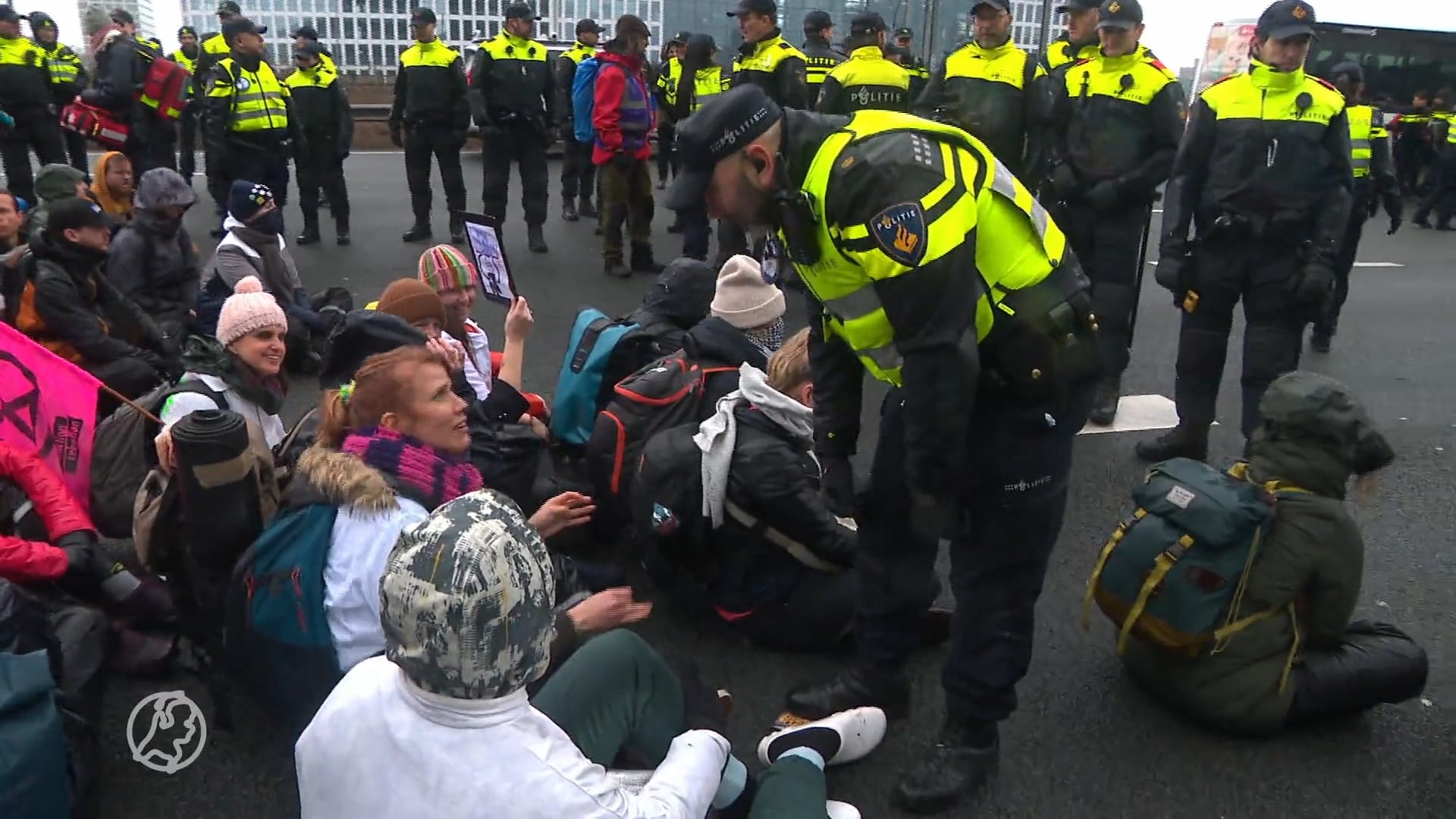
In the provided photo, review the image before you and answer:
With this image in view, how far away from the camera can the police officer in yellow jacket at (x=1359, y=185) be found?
7.04 meters

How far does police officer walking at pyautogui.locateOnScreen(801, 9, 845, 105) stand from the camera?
8.59m

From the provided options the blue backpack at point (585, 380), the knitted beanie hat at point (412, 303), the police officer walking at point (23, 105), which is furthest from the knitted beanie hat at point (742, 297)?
the police officer walking at point (23, 105)

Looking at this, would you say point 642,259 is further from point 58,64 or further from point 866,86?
point 58,64

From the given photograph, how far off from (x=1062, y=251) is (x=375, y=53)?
316 feet

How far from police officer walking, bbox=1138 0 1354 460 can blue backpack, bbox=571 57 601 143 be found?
522 centimetres

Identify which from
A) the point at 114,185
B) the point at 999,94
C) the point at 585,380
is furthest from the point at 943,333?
the point at 114,185

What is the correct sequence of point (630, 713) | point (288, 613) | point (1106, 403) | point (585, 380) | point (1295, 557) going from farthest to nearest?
point (1106, 403)
point (585, 380)
point (1295, 557)
point (288, 613)
point (630, 713)

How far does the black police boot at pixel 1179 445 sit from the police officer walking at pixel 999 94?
1947mm

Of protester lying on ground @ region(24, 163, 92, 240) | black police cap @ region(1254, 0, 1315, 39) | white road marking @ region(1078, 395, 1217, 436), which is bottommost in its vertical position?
white road marking @ region(1078, 395, 1217, 436)

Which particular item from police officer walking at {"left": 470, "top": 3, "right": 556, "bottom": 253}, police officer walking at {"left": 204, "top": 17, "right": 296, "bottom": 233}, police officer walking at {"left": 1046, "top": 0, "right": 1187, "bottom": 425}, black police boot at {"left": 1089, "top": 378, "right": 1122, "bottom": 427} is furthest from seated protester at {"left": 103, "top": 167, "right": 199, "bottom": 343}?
black police boot at {"left": 1089, "top": 378, "right": 1122, "bottom": 427}

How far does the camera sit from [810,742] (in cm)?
253

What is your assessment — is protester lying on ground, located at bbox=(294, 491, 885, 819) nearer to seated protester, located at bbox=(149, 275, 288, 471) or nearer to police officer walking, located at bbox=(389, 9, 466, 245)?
seated protester, located at bbox=(149, 275, 288, 471)

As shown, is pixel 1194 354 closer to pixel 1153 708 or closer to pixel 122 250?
pixel 1153 708

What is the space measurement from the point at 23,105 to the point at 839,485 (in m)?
10.5
